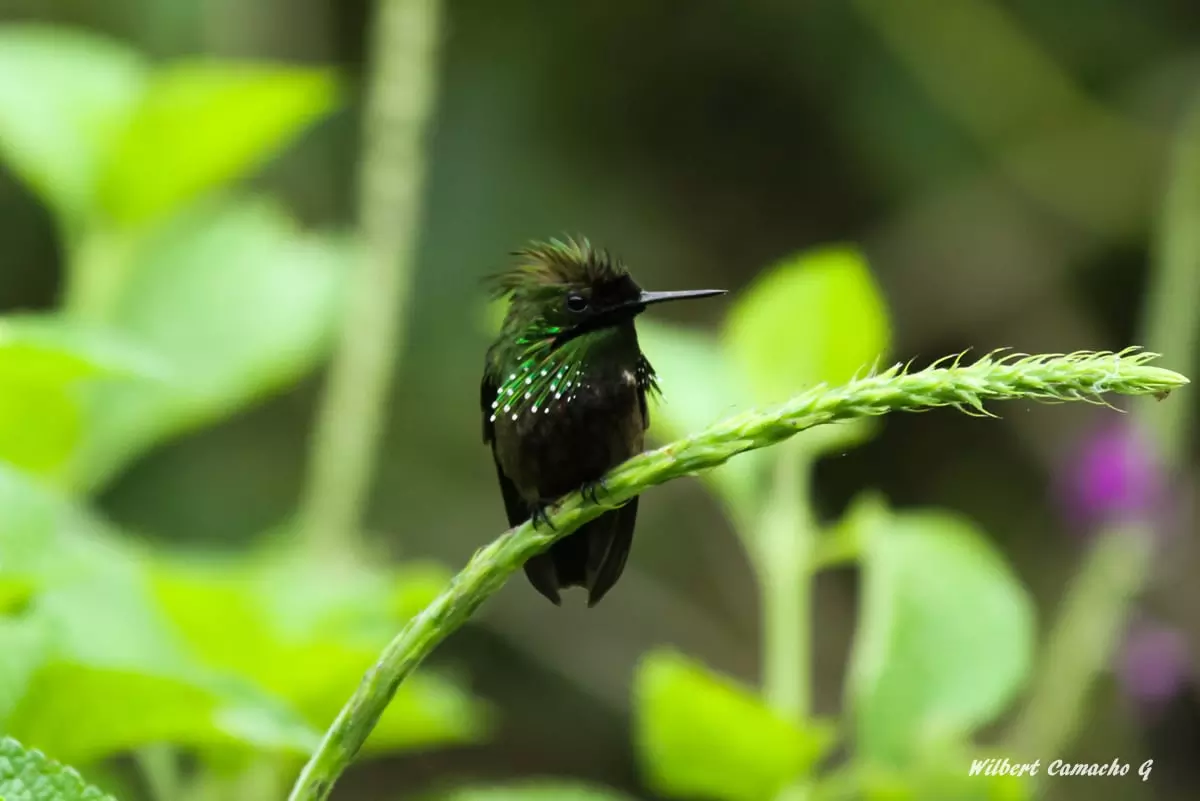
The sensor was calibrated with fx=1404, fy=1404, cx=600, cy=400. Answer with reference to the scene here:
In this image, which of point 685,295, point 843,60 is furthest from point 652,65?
point 685,295

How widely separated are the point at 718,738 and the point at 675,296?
0.57m

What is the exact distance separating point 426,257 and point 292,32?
718 millimetres

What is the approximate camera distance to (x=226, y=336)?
198cm

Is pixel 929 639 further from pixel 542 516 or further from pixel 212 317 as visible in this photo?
pixel 212 317

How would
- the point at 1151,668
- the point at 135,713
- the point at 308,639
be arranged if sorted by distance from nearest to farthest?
the point at 135,713 < the point at 308,639 < the point at 1151,668

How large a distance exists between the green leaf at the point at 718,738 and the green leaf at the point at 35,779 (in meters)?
0.60

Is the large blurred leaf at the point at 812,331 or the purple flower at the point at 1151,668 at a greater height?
the large blurred leaf at the point at 812,331

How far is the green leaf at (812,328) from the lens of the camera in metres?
1.43

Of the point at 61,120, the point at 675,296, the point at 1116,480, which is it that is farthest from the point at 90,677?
the point at 1116,480

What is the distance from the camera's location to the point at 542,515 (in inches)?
33.5

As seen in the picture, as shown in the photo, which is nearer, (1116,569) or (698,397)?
(698,397)

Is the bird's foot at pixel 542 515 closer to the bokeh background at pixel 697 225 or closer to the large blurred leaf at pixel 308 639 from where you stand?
the large blurred leaf at pixel 308 639

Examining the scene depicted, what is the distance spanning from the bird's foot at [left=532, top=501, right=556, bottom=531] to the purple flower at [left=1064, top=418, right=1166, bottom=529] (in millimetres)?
1397

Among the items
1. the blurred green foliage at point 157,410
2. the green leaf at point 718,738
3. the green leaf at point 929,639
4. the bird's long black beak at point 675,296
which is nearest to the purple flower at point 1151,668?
the green leaf at point 929,639
